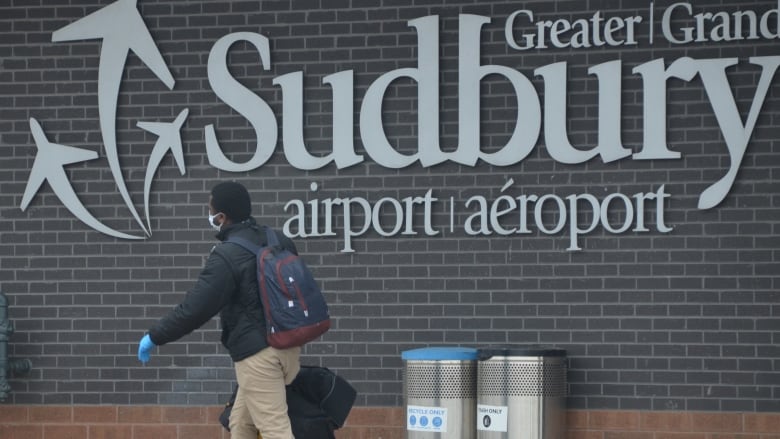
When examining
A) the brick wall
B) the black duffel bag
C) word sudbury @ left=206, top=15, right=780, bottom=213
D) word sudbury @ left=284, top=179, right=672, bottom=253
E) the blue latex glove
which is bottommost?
the brick wall

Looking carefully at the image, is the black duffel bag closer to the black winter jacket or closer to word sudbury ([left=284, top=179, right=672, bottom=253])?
the black winter jacket

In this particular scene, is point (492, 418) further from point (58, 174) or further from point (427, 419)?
point (58, 174)

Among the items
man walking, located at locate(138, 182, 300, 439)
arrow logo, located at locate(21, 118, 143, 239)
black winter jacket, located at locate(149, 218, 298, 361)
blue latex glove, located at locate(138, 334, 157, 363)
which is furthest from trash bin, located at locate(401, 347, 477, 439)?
arrow logo, located at locate(21, 118, 143, 239)

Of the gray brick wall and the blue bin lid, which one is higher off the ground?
the gray brick wall

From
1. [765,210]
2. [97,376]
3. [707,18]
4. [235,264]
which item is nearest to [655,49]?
[707,18]

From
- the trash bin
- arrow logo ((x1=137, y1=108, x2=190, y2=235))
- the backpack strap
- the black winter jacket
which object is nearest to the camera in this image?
the black winter jacket

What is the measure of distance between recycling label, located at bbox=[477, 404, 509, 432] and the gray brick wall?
2.55 ft

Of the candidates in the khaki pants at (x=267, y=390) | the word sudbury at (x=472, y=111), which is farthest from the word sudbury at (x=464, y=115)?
the khaki pants at (x=267, y=390)

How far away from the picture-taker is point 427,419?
32.8ft

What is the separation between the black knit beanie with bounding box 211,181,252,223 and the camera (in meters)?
8.57

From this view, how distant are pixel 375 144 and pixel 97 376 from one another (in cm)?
282

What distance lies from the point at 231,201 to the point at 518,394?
261cm

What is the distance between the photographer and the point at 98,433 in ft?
36.3

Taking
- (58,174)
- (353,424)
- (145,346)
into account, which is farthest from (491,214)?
(58,174)
